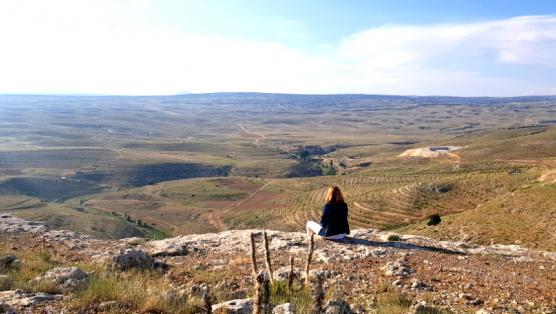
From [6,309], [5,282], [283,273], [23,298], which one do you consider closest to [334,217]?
[283,273]

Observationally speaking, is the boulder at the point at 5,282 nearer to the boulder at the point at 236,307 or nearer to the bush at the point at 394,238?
the boulder at the point at 236,307

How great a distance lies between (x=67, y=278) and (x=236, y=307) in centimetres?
333

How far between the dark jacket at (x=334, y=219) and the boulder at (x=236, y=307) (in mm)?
8284

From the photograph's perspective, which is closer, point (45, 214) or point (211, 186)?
point (45, 214)

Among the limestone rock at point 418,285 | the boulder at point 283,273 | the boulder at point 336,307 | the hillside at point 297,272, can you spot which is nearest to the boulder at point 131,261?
the hillside at point 297,272

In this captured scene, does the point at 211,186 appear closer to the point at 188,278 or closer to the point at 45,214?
the point at 45,214

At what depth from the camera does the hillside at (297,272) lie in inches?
255

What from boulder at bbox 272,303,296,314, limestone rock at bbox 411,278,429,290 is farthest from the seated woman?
boulder at bbox 272,303,296,314

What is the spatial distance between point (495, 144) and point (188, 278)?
411 feet

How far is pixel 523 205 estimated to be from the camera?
2411cm

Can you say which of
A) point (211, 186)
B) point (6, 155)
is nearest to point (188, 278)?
point (211, 186)

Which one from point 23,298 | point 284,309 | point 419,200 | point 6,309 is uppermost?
point 284,309

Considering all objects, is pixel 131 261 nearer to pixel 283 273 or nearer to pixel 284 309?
pixel 283 273

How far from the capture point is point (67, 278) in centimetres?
747
